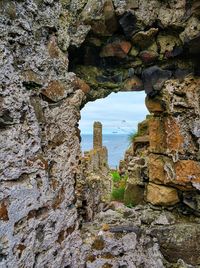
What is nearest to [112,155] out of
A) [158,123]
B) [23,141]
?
[158,123]

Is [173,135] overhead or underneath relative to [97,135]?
overhead

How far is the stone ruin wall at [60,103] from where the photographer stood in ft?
6.76

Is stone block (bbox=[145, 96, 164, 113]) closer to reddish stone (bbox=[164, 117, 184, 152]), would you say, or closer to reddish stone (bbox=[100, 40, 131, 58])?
reddish stone (bbox=[164, 117, 184, 152])

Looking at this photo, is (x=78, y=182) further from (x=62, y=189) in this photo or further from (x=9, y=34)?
(x=9, y=34)

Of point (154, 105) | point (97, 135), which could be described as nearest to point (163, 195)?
point (154, 105)

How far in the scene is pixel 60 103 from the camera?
8.03 feet

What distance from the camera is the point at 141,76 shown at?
2826 mm

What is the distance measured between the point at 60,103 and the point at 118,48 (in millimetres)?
705

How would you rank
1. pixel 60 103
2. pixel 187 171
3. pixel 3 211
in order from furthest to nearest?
pixel 187 171 < pixel 60 103 < pixel 3 211

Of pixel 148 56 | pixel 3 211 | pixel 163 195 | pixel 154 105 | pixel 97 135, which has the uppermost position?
pixel 148 56

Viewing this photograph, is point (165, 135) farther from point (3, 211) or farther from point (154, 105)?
point (3, 211)

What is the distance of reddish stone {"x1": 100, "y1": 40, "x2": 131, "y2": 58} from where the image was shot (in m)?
2.73

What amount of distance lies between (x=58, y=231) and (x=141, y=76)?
4.65 feet

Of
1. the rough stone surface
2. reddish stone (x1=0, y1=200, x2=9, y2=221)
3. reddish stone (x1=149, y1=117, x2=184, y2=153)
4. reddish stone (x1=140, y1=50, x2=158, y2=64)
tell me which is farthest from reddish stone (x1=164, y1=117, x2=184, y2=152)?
reddish stone (x1=0, y1=200, x2=9, y2=221)
